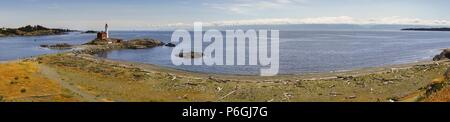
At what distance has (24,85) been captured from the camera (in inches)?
1404

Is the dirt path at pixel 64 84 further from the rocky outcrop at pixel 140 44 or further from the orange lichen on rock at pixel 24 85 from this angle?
the rocky outcrop at pixel 140 44

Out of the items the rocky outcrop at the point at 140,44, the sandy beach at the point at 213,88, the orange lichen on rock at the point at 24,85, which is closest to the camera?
the orange lichen on rock at the point at 24,85

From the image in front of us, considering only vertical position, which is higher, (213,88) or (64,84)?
(64,84)

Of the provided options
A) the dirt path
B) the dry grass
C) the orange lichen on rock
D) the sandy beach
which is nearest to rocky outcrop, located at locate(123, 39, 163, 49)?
the dirt path

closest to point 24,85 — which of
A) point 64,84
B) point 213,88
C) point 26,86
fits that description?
point 26,86

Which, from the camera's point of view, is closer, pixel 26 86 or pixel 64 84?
pixel 26 86

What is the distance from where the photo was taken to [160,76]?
1885 inches

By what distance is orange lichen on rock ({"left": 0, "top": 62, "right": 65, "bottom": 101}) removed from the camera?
31500 mm

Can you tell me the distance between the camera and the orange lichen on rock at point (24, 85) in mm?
31500

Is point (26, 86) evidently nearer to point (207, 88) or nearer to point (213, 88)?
Result: point (207, 88)

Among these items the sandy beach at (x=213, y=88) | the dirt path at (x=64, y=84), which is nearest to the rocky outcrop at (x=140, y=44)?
the dirt path at (x=64, y=84)

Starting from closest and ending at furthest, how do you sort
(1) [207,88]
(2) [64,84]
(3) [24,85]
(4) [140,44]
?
(3) [24,85] → (2) [64,84] → (1) [207,88] → (4) [140,44]

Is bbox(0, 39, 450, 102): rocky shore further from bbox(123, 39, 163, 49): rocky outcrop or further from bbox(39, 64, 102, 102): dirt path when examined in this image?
bbox(123, 39, 163, 49): rocky outcrop
